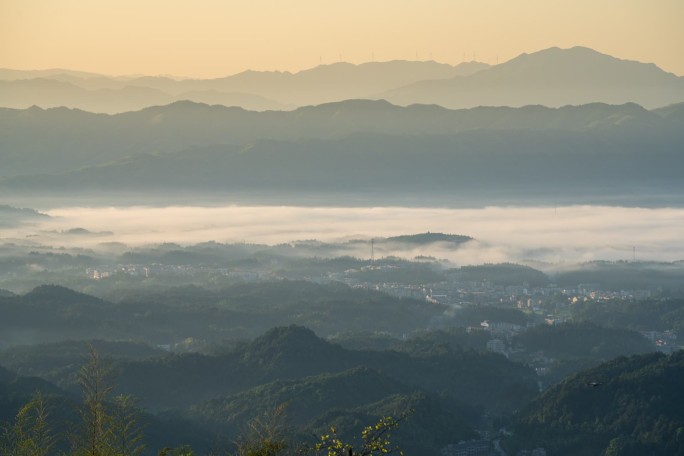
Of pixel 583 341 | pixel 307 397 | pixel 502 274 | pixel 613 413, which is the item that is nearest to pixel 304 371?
pixel 307 397

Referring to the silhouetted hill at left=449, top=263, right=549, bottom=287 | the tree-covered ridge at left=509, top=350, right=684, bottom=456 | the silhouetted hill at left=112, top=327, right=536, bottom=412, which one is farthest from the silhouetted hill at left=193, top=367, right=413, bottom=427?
the silhouetted hill at left=449, top=263, right=549, bottom=287

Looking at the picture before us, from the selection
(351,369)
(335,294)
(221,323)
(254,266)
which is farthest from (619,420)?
(254,266)

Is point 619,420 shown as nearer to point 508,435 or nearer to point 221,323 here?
point 508,435

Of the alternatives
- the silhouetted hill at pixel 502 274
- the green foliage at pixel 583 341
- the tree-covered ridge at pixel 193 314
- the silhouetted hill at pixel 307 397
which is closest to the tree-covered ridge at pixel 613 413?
the silhouetted hill at pixel 307 397

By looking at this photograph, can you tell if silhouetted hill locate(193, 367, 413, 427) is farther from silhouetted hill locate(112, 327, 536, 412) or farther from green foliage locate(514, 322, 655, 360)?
green foliage locate(514, 322, 655, 360)

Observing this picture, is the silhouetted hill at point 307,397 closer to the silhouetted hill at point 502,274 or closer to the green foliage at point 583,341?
the green foliage at point 583,341

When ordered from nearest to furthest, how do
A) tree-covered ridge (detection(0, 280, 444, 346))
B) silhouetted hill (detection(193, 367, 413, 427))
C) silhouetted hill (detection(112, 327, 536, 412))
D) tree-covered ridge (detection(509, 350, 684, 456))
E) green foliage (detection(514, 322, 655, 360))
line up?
1. tree-covered ridge (detection(509, 350, 684, 456))
2. silhouetted hill (detection(193, 367, 413, 427))
3. silhouetted hill (detection(112, 327, 536, 412))
4. green foliage (detection(514, 322, 655, 360))
5. tree-covered ridge (detection(0, 280, 444, 346))

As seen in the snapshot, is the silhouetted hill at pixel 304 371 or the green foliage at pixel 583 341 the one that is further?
the green foliage at pixel 583 341

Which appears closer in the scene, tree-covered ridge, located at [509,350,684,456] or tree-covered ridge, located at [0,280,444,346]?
tree-covered ridge, located at [509,350,684,456]
